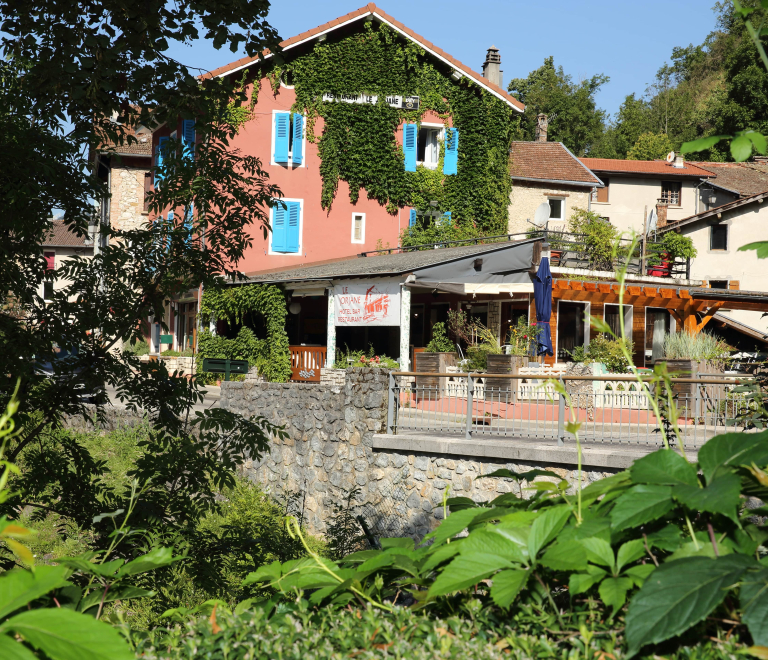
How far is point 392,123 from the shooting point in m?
24.3

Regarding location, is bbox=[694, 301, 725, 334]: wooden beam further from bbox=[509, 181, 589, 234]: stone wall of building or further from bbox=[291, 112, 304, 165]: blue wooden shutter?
bbox=[291, 112, 304, 165]: blue wooden shutter

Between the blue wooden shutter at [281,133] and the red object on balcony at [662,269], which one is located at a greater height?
the blue wooden shutter at [281,133]

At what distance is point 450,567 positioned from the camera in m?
1.57

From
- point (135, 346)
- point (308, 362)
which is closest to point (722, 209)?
point (308, 362)

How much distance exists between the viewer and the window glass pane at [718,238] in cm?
3209

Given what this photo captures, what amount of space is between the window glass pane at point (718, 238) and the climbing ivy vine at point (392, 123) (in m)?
11.9

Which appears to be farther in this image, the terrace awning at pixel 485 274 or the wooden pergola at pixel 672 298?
the wooden pergola at pixel 672 298

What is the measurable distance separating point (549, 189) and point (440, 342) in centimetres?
1306

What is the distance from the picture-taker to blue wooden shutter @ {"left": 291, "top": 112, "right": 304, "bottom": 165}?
2352 centimetres

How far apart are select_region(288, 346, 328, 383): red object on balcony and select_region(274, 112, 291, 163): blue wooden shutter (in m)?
6.99

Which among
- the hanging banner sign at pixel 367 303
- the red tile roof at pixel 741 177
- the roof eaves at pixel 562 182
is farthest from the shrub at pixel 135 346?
the red tile roof at pixel 741 177

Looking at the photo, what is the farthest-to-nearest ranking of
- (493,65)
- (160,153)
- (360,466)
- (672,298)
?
(493,65)
(672,298)
(360,466)
(160,153)

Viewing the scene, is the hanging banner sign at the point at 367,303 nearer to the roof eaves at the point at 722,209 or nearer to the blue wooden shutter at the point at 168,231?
the blue wooden shutter at the point at 168,231

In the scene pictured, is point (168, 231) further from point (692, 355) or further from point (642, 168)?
point (642, 168)
